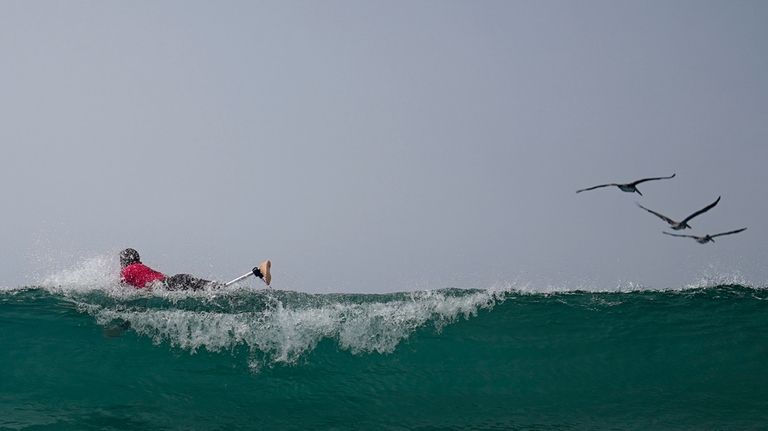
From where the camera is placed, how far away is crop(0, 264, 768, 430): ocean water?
8.11 meters

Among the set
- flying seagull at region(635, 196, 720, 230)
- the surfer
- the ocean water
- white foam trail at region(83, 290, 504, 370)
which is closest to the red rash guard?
the surfer

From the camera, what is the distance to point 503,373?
30.6 ft

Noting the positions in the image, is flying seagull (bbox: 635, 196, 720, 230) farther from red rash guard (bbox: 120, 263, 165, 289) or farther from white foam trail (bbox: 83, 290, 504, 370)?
red rash guard (bbox: 120, 263, 165, 289)

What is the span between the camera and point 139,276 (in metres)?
10.8

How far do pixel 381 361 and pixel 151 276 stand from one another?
4.40 m

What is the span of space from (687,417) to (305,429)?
4.99 m

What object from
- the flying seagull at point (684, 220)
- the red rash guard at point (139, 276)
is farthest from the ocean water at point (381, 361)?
the flying seagull at point (684, 220)

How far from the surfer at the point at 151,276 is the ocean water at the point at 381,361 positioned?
0.20m

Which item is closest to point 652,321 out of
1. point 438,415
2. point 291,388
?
point 438,415

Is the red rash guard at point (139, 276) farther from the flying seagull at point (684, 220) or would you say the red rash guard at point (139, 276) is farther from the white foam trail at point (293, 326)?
the flying seagull at point (684, 220)

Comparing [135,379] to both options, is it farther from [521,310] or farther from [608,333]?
[608,333]

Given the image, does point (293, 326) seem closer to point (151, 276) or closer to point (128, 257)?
point (151, 276)

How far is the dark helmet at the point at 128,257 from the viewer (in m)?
11.1

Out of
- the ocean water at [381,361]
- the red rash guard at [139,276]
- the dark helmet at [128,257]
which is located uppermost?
the dark helmet at [128,257]
